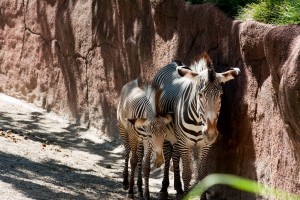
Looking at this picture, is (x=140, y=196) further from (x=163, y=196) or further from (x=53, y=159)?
(x=53, y=159)

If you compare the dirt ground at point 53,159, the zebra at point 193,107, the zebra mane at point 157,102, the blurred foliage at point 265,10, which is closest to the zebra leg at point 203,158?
the zebra at point 193,107

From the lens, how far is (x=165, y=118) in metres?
7.71

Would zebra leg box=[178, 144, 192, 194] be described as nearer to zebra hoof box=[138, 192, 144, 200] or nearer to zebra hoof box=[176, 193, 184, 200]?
zebra hoof box=[176, 193, 184, 200]

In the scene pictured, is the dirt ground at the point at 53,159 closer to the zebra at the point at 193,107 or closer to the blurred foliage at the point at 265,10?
the zebra at the point at 193,107

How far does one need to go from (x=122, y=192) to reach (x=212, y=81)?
2.14 metres

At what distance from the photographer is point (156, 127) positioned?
293 inches

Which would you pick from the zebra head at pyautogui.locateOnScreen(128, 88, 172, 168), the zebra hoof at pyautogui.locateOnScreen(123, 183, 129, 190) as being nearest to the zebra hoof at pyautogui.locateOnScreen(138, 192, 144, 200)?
the zebra hoof at pyautogui.locateOnScreen(123, 183, 129, 190)

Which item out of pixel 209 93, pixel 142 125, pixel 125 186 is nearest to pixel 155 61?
pixel 125 186

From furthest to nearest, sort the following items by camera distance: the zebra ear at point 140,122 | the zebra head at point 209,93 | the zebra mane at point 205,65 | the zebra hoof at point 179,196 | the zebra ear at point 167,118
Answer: the zebra hoof at point 179,196
the zebra ear at point 167,118
the zebra ear at point 140,122
the zebra mane at point 205,65
the zebra head at point 209,93

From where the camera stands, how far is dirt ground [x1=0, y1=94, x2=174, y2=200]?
7.98m

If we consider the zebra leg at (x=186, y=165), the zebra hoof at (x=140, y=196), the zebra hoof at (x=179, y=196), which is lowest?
the zebra hoof at (x=179, y=196)

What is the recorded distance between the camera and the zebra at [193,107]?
24.0 feet

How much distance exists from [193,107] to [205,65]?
50cm

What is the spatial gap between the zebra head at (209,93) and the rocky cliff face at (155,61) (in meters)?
0.41
